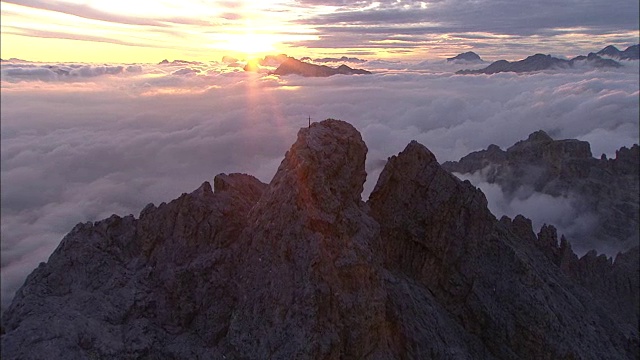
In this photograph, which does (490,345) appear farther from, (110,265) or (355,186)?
(110,265)

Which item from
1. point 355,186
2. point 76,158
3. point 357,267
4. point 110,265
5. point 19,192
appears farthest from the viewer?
point 76,158

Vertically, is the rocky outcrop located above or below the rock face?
above

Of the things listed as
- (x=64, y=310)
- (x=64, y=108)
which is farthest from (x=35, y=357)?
(x=64, y=108)

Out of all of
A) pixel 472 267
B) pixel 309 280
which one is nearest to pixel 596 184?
pixel 472 267

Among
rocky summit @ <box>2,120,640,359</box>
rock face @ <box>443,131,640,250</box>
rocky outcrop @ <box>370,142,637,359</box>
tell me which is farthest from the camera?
rock face @ <box>443,131,640,250</box>

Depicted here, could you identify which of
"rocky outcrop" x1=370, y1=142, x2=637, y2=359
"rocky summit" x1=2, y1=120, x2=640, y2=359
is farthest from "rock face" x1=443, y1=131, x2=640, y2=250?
"rocky summit" x1=2, y1=120, x2=640, y2=359

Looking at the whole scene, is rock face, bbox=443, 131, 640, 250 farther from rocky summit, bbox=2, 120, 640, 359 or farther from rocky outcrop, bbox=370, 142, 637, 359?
rocky summit, bbox=2, 120, 640, 359

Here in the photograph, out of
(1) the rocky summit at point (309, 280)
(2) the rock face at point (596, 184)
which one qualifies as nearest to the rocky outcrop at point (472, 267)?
(1) the rocky summit at point (309, 280)

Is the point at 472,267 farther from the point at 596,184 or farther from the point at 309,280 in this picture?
the point at 596,184
